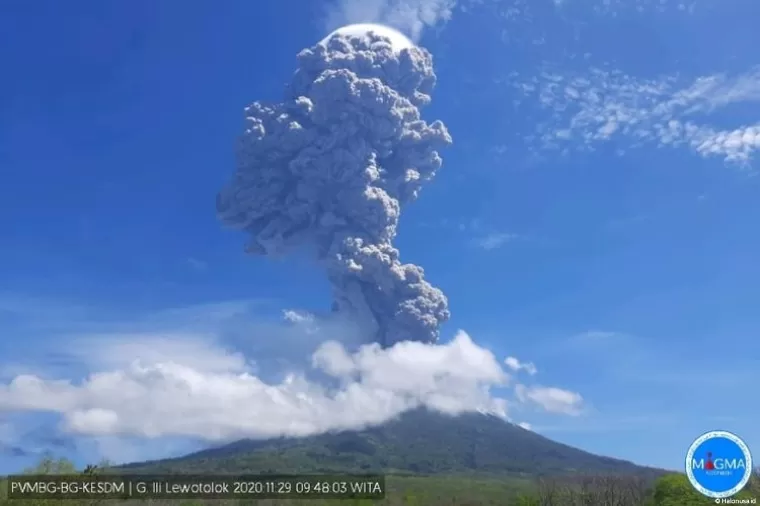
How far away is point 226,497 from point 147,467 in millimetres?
94611

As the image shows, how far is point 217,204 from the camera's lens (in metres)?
152

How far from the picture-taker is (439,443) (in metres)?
193

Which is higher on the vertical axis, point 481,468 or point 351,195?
point 351,195

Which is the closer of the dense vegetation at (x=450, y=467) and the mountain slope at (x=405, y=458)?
the dense vegetation at (x=450, y=467)

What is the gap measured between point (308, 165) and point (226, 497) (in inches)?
2911

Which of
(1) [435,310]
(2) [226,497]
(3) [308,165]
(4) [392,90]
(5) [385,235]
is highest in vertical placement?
(4) [392,90]

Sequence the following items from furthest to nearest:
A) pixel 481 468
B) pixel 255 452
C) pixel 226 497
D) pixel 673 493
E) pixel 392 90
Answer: pixel 255 452 < pixel 481 468 < pixel 392 90 < pixel 226 497 < pixel 673 493

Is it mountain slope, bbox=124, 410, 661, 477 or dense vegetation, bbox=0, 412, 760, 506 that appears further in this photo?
mountain slope, bbox=124, 410, 661, 477

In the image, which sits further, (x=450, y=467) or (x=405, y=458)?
(x=405, y=458)

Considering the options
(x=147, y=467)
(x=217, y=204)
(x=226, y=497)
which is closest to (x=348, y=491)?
(x=226, y=497)

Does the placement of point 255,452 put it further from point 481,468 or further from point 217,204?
point 217,204

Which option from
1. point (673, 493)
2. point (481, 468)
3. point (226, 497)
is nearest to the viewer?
point (673, 493)

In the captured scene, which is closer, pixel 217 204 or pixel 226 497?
pixel 226 497

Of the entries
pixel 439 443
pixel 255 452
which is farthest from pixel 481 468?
pixel 255 452
